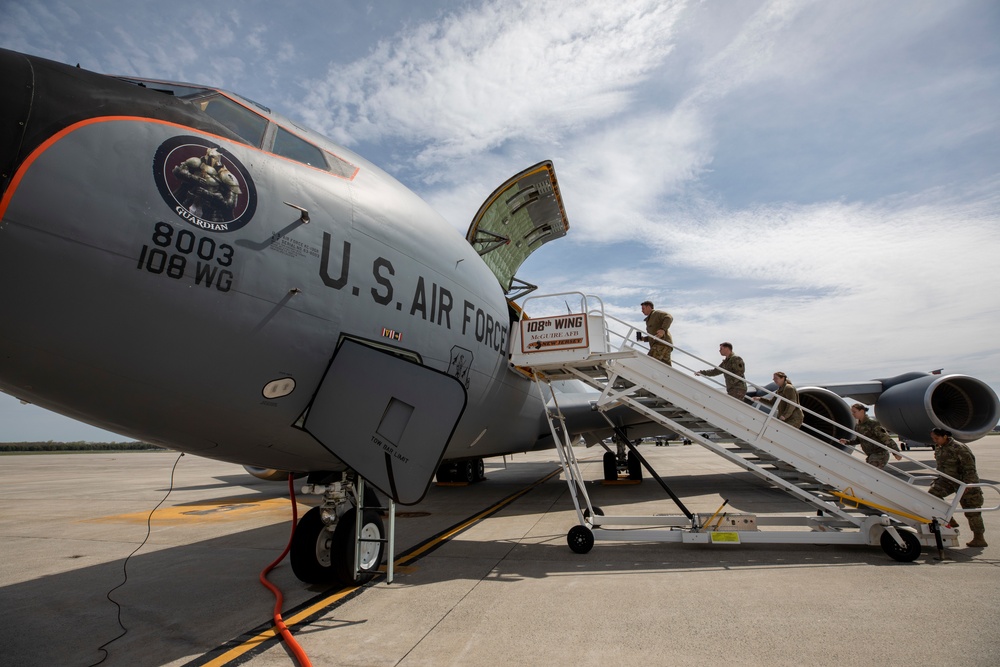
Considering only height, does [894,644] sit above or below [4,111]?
below

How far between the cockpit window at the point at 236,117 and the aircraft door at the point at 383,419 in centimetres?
182

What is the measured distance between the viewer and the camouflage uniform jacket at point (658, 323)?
26.2 ft

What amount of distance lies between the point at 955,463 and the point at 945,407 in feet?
22.0

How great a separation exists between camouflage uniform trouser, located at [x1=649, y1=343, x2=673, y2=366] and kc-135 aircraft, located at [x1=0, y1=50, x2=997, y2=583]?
3.22m

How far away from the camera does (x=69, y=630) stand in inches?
176

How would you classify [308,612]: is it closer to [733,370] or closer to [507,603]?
[507,603]

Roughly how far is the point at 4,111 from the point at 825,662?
5874mm

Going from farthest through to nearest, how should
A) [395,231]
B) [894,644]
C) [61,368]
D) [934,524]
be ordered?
[934,524] < [395,231] < [894,644] < [61,368]

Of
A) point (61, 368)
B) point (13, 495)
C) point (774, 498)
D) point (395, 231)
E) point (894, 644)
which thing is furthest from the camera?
point (13, 495)

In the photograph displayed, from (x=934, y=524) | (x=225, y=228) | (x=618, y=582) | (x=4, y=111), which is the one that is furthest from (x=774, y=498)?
(x=4, y=111)

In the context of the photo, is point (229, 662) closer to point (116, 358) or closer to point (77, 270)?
point (116, 358)

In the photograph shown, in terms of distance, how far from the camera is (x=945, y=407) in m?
12.0

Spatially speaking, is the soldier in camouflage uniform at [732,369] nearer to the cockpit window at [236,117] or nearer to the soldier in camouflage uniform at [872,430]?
the soldier in camouflage uniform at [872,430]

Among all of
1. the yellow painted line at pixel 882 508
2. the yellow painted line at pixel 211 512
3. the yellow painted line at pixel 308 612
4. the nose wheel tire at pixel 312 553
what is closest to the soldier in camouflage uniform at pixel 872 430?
the yellow painted line at pixel 882 508
